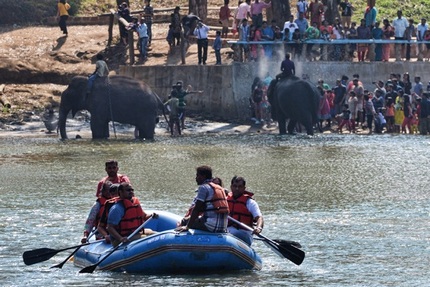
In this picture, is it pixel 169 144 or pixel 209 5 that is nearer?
pixel 169 144

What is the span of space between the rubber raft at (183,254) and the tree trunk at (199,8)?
30.8 m

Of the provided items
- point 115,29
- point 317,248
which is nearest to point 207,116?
point 115,29

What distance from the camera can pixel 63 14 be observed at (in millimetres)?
50031

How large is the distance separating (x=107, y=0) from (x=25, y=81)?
9840 millimetres

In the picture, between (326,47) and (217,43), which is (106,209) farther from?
(326,47)

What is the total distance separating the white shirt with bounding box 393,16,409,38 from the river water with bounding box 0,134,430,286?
521 centimetres

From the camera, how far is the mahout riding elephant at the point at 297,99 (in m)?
42.7

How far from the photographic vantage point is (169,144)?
39.2m

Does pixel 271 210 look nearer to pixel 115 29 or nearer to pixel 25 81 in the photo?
pixel 25 81

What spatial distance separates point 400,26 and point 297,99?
5798mm

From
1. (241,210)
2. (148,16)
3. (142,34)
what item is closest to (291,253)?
(241,210)

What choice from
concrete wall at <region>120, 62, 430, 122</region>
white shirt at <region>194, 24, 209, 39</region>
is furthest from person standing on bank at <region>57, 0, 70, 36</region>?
white shirt at <region>194, 24, 209, 39</region>

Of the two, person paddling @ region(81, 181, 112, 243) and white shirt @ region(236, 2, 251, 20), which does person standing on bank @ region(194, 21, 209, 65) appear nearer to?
white shirt @ region(236, 2, 251, 20)

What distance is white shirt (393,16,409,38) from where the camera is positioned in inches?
1828
